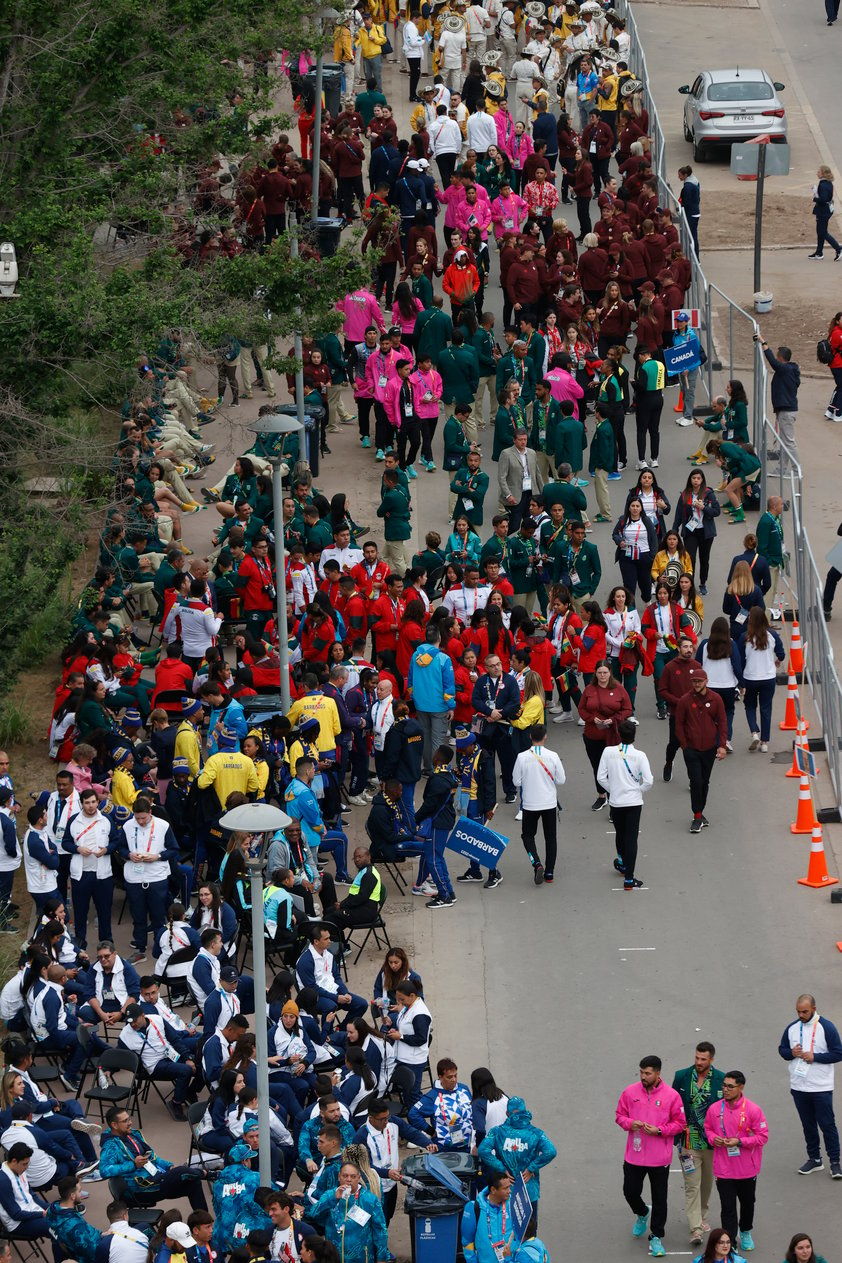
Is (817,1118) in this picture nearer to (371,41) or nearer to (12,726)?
(12,726)

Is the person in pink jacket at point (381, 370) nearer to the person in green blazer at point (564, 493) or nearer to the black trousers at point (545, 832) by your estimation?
the person in green blazer at point (564, 493)

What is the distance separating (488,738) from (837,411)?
407 inches

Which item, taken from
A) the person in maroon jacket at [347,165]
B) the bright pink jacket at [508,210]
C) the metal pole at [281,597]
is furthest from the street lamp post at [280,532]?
the person in maroon jacket at [347,165]

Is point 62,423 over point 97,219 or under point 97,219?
under

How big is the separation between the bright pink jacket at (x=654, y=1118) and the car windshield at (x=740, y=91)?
1017 inches

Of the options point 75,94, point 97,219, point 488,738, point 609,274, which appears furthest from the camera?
point 609,274

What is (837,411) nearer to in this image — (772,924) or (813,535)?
(813,535)

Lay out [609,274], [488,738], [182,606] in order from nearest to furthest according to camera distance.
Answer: [488,738] → [182,606] → [609,274]

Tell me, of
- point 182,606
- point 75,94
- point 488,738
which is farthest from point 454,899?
point 75,94

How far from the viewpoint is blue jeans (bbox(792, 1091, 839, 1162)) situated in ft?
52.5

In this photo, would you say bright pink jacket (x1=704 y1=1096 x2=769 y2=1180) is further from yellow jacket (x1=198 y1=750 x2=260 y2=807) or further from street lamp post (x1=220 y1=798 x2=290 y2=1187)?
yellow jacket (x1=198 y1=750 x2=260 y2=807)

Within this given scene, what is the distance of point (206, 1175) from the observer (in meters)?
15.4

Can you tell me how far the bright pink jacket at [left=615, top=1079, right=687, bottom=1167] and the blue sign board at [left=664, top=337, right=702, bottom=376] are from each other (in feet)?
44.5

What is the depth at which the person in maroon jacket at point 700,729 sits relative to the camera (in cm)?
2033
